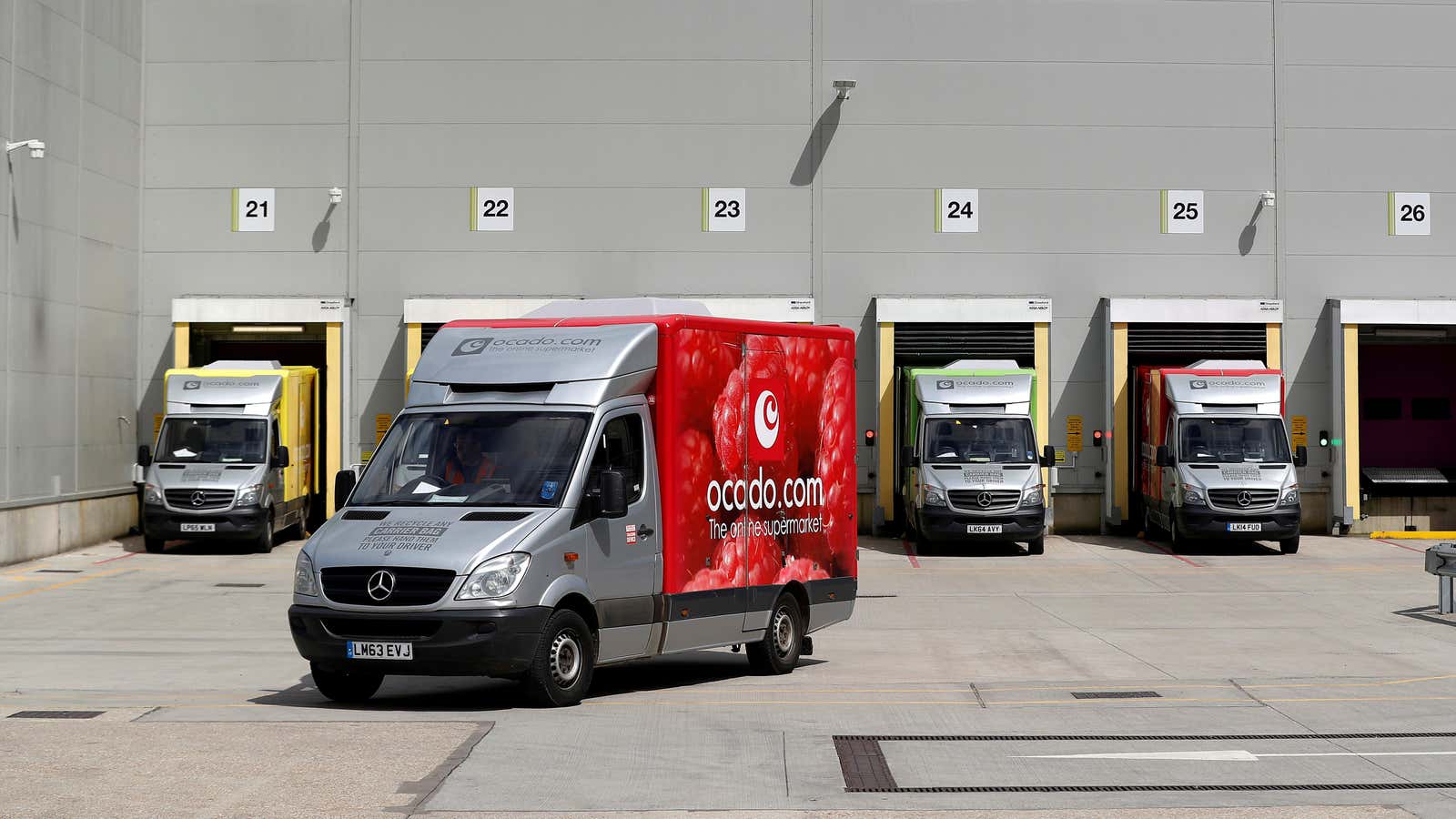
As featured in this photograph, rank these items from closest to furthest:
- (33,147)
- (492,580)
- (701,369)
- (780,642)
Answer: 1. (492,580)
2. (701,369)
3. (780,642)
4. (33,147)

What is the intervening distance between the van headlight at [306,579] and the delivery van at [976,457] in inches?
684

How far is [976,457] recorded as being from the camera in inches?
1113

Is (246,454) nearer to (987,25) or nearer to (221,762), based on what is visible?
(987,25)

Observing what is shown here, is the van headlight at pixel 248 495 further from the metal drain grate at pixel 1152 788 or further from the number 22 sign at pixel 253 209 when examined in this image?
the metal drain grate at pixel 1152 788

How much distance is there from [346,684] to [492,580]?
6.00ft

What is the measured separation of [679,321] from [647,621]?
2329mm

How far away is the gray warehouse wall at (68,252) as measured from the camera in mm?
25906

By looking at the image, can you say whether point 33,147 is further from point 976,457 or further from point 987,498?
point 987,498

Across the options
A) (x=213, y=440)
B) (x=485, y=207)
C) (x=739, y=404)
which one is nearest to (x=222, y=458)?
(x=213, y=440)

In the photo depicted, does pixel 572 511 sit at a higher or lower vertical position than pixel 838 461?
lower

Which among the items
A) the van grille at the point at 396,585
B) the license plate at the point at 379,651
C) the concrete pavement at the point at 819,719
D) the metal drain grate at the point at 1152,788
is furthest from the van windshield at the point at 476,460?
the metal drain grate at the point at 1152,788

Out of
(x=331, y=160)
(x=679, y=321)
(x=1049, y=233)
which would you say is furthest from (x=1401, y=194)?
(x=679, y=321)

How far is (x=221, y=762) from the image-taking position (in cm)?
932

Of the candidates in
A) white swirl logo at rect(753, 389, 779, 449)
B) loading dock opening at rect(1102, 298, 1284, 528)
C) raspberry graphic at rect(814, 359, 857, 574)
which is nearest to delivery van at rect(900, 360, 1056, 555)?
loading dock opening at rect(1102, 298, 1284, 528)
